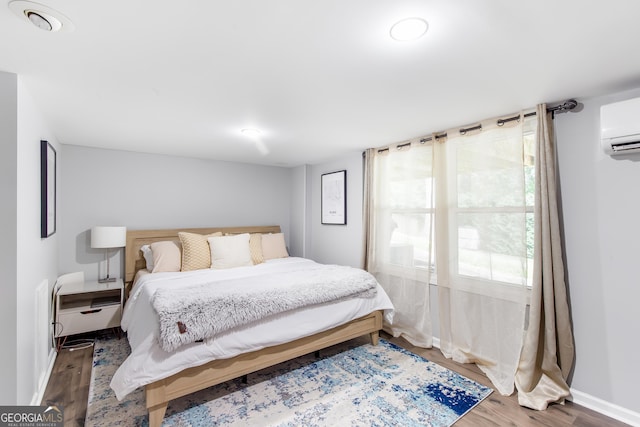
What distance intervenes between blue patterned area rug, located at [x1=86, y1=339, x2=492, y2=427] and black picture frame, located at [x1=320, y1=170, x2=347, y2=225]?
1.95 meters

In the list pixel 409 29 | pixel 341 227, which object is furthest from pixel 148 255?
pixel 409 29

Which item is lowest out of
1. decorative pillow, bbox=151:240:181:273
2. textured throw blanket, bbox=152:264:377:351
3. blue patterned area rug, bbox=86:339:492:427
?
blue patterned area rug, bbox=86:339:492:427

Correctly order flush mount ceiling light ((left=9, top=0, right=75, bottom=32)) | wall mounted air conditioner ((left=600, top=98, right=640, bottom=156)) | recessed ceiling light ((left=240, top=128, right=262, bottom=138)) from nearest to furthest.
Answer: flush mount ceiling light ((left=9, top=0, right=75, bottom=32)), wall mounted air conditioner ((left=600, top=98, right=640, bottom=156)), recessed ceiling light ((left=240, top=128, right=262, bottom=138))

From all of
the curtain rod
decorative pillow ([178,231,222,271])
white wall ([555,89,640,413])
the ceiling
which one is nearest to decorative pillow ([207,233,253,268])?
decorative pillow ([178,231,222,271])

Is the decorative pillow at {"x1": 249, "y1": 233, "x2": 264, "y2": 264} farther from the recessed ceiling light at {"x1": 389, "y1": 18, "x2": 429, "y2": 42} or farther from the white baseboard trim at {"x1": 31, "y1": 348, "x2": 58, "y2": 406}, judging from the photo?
the recessed ceiling light at {"x1": 389, "y1": 18, "x2": 429, "y2": 42}

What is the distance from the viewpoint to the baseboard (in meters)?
1.94

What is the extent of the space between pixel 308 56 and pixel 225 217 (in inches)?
131

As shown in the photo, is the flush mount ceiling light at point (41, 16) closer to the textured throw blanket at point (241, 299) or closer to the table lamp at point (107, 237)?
the textured throw blanket at point (241, 299)

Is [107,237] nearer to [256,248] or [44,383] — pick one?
[44,383]

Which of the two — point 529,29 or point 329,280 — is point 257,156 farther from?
point 529,29

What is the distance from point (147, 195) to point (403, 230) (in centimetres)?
327

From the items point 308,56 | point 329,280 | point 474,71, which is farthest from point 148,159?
point 474,71

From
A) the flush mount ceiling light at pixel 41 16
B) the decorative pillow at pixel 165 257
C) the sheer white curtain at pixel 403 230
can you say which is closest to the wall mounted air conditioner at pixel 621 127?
the sheer white curtain at pixel 403 230

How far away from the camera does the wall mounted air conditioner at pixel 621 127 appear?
5.89ft
